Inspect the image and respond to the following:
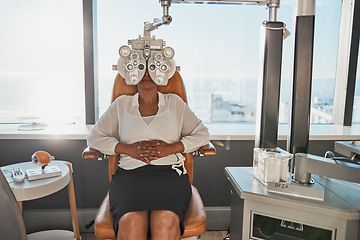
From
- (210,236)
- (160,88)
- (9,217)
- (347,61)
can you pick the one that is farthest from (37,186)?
(347,61)

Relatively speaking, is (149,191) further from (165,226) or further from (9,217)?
(9,217)

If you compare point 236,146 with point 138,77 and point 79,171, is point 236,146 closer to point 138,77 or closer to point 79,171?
point 138,77

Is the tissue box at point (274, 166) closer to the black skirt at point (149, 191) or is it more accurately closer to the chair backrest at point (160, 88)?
the black skirt at point (149, 191)

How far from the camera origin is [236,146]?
2305 millimetres

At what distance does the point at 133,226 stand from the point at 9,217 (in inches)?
18.8

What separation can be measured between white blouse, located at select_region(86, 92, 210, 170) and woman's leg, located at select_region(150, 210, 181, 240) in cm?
35

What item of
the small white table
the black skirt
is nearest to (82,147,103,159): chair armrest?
the black skirt

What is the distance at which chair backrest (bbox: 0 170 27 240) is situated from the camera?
98 cm

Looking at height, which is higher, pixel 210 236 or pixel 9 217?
pixel 9 217

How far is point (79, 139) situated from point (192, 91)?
1.00 meters

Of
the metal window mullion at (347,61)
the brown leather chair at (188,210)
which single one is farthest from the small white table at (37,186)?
the metal window mullion at (347,61)

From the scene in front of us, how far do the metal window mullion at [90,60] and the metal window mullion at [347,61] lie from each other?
6.82 ft

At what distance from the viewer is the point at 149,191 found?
4.70 ft

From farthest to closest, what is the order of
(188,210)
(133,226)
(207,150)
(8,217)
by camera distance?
(207,150) → (188,210) → (133,226) → (8,217)
